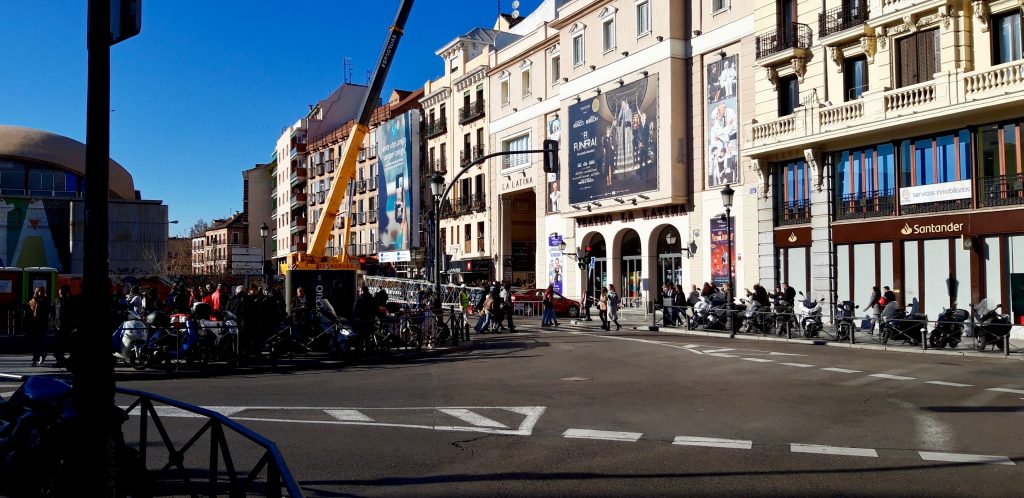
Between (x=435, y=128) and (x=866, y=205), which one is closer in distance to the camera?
(x=866, y=205)

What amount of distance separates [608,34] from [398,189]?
75.2ft

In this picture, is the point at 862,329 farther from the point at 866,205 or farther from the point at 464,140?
the point at 464,140

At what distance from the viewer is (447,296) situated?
4028 cm

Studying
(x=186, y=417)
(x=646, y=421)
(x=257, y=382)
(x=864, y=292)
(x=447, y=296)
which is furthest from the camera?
(x=447, y=296)

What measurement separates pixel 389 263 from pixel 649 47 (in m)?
31.5

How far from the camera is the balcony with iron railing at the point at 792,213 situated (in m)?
28.7

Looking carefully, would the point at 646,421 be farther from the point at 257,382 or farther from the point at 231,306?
the point at 231,306

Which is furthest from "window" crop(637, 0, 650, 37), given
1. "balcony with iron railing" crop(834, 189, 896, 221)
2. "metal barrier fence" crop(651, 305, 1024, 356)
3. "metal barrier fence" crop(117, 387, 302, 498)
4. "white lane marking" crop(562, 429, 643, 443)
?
"metal barrier fence" crop(117, 387, 302, 498)

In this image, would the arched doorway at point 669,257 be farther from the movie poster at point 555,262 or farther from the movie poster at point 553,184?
the movie poster at point 553,184

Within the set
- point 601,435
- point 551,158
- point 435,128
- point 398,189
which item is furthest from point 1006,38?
point 398,189

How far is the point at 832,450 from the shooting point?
7859 millimetres

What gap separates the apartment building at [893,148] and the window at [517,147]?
1774 cm

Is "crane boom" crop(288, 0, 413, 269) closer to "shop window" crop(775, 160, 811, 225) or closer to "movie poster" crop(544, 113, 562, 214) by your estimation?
"shop window" crop(775, 160, 811, 225)

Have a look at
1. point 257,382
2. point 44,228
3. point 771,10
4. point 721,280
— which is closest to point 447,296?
point 721,280
